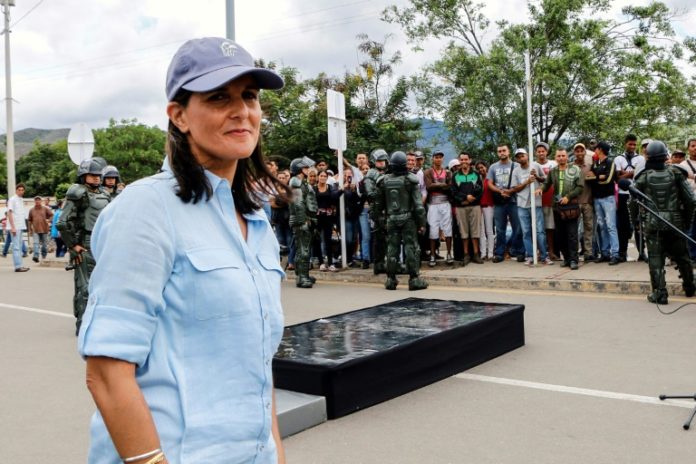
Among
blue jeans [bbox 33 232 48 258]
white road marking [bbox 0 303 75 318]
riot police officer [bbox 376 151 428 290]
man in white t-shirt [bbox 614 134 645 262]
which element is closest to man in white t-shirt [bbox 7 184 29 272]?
→ blue jeans [bbox 33 232 48 258]

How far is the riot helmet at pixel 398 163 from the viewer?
1158 cm

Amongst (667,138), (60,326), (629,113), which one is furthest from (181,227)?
(667,138)

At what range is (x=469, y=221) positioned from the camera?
13539mm

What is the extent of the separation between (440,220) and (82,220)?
679 cm

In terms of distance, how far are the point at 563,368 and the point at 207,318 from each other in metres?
5.20

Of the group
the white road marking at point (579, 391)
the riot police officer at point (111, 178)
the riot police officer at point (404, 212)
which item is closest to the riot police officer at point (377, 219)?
the riot police officer at point (404, 212)

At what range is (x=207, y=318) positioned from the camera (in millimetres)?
1590

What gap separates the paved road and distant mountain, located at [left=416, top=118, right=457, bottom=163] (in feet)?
55.2

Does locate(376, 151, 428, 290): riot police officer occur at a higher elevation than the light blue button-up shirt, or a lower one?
higher

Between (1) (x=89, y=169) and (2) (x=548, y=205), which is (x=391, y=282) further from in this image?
(1) (x=89, y=169)

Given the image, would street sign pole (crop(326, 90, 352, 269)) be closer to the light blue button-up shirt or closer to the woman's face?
the woman's face

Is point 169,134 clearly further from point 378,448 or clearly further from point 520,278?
point 520,278

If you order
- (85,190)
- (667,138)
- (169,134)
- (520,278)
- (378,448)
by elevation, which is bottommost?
(378,448)

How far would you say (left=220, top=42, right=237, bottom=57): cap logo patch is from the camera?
1.69m
